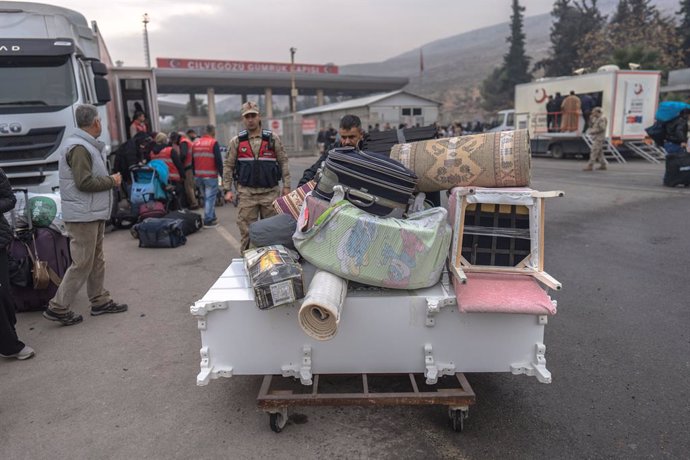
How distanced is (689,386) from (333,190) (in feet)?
9.16

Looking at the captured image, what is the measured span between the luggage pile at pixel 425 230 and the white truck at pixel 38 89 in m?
5.96

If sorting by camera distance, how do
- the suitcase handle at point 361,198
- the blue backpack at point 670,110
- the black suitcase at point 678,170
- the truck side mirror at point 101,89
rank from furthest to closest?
the blue backpack at point 670,110, the black suitcase at point 678,170, the truck side mirror at point 101,89, the suitcase handle at point 361,198

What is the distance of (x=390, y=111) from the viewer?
124 feet

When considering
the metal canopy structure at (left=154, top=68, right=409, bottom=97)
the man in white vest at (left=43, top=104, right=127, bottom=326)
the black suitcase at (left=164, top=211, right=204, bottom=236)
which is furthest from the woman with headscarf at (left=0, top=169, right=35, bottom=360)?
the metal canopy structure at (left=154, top=68, right=409, bottom=97)

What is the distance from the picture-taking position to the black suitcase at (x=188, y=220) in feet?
29.3

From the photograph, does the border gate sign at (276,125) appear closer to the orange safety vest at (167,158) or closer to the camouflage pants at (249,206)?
the orange safety vest at (167,158)

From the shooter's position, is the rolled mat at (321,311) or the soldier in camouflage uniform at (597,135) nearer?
the rolled mat at (321,311)

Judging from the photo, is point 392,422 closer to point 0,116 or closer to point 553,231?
point 553,231

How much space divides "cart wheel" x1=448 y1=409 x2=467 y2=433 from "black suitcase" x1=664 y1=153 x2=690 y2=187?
11691 mm

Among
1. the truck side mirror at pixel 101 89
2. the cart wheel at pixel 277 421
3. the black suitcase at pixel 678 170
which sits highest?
the truck side mirror at pixel 101 89

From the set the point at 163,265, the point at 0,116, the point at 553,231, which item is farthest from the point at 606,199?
the point at 0,116

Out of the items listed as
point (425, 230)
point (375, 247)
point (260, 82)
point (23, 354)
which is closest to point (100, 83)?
point (23, 354)

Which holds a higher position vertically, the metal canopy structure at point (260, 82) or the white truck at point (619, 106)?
the metal canopy structure at point (260, 82)

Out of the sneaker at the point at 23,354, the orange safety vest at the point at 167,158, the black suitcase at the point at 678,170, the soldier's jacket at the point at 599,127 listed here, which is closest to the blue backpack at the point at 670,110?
the black suitcase at the point at 678,170
